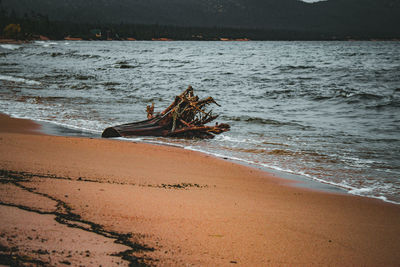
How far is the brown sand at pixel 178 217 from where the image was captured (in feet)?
8.09

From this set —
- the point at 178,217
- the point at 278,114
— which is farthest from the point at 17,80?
the point at 178,217

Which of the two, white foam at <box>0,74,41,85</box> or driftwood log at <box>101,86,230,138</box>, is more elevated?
white foam at <box>0,74,41,85</box>

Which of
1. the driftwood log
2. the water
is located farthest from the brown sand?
the driftwood log

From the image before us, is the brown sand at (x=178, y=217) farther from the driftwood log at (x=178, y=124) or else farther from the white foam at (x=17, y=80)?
the white foam at (x=17, y=80)

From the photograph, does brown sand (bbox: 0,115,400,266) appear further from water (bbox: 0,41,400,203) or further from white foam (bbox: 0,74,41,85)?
white foam (bbox: 0,74,41,85)

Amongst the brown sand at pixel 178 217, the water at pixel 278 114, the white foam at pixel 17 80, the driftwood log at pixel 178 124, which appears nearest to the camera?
the brown sand at pixel 178 217

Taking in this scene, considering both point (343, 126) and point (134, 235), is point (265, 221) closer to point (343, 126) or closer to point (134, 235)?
point (134, 235)

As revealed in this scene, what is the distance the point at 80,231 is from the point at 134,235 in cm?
41

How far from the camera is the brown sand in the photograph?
2.46m

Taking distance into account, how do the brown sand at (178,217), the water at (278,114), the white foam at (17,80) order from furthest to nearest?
the white foam at (17,80)
the water at (278,114)
the brown sand at (178,217)

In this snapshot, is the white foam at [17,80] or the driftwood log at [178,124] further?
the white foam at [17,80]

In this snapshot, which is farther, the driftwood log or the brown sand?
the driftwood log

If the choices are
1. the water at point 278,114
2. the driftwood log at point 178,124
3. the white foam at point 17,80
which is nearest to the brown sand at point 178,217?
the water at point 278,114

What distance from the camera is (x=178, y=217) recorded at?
10.4 feet
